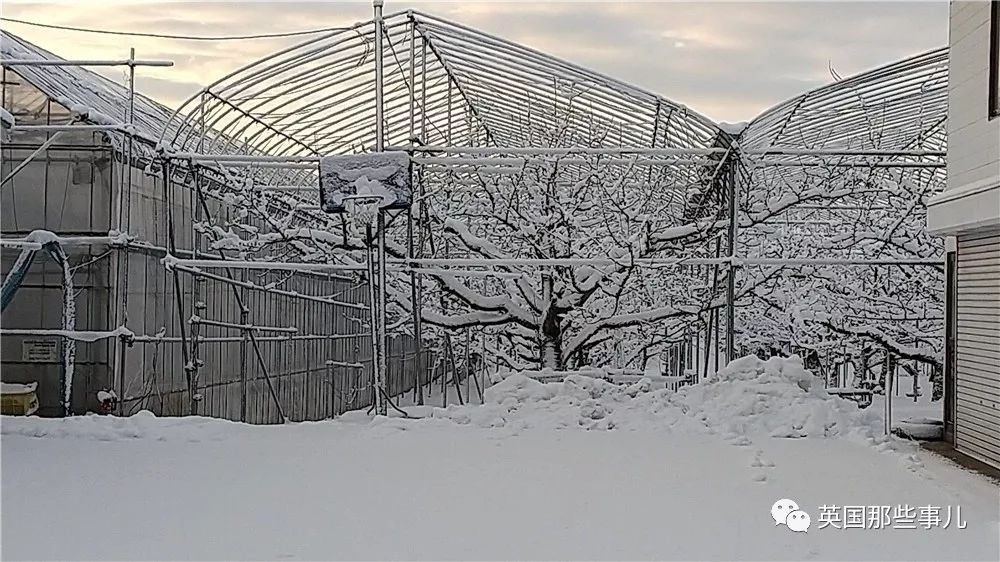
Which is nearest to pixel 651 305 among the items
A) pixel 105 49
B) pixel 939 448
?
pixel 939 448

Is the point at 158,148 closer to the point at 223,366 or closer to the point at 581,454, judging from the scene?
the point at 223,366

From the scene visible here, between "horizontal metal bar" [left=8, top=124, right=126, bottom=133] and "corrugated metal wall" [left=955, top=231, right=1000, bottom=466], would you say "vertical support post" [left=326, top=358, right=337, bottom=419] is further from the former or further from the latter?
"corrugated metal wall" [left=955, top=231, right=1000, bottom=466]

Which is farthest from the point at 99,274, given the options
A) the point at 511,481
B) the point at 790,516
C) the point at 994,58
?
the point at 994,58

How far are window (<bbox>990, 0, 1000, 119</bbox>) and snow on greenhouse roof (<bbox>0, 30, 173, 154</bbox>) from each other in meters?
7.16

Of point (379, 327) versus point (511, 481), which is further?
point (379, 327)

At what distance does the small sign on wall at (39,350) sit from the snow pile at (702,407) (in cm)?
387

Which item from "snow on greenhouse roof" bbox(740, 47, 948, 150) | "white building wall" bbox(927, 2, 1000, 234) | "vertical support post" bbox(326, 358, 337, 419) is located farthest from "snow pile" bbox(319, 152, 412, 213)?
"vertical support post" bbox(326, 358, 337, 419)

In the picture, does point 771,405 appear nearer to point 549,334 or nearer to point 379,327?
point 379,327

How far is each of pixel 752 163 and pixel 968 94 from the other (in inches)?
108

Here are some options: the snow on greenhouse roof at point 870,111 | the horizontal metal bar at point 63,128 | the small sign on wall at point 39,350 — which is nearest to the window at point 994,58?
the snow on greenhouse roof at point 870,111

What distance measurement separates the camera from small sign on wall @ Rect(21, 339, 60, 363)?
938 cm

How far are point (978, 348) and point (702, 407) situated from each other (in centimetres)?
223

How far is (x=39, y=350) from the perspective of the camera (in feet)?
30.8

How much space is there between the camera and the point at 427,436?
7.61m
